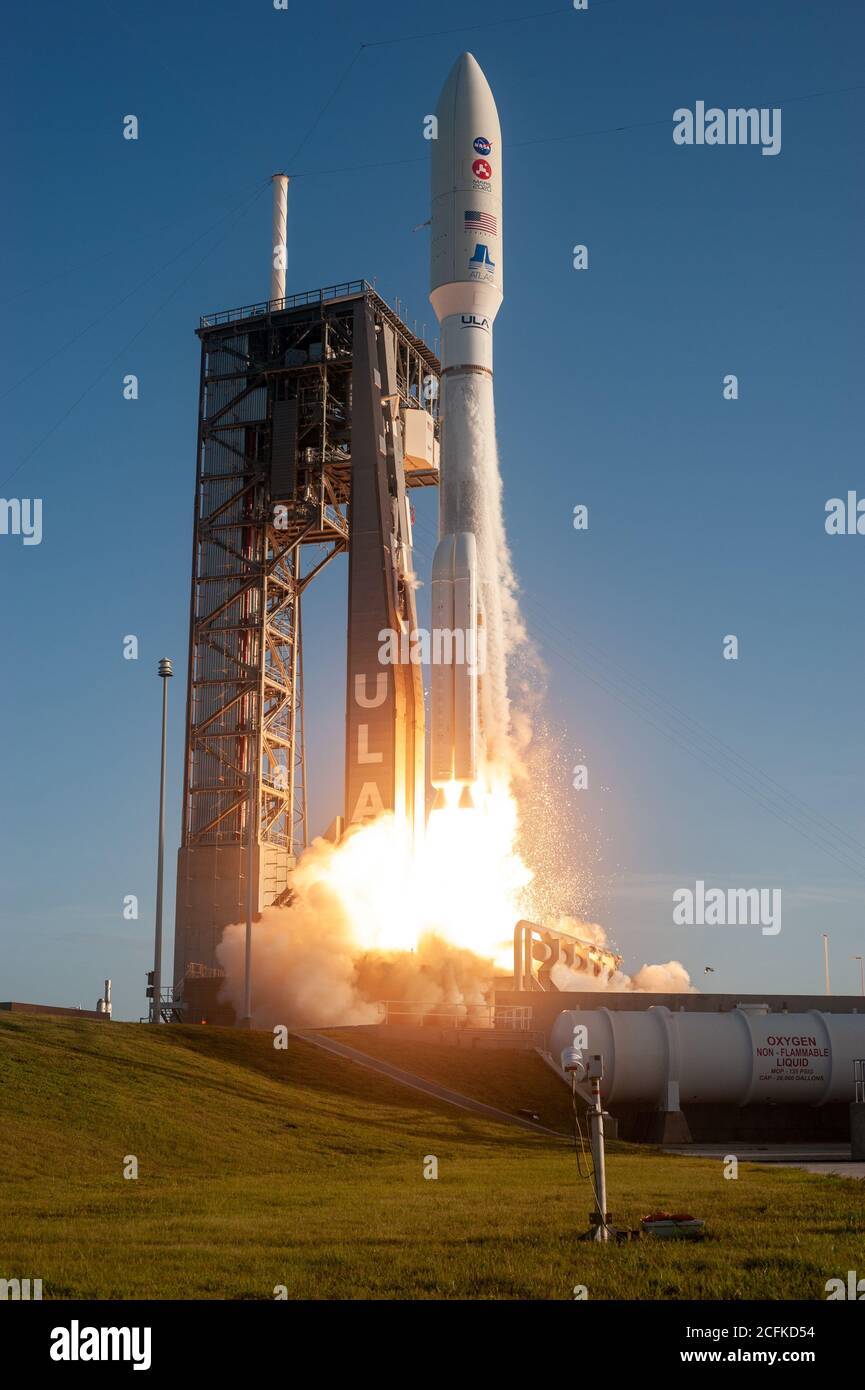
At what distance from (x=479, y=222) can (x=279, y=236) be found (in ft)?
102

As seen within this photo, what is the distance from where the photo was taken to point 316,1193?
995 inches

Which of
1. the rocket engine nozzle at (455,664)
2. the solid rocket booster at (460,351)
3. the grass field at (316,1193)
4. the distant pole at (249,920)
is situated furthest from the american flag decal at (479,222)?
the grass field at (316,1193)

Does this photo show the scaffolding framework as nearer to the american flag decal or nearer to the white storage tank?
the american flag decal

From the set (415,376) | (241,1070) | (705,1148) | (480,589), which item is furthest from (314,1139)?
(415,376)

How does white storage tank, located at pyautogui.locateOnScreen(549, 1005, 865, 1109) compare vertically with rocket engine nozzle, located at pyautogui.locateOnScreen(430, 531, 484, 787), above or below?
below

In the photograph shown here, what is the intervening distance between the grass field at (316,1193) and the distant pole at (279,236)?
55.2 m

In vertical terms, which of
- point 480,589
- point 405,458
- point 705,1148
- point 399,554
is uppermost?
point 405,458

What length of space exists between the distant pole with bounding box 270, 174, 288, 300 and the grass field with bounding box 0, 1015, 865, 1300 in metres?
55.2

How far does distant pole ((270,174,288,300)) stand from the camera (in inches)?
3600

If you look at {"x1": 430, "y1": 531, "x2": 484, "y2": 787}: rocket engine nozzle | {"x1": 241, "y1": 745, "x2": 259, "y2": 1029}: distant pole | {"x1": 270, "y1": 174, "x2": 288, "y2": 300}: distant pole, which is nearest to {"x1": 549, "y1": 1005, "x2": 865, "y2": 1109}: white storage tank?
{"x1": 241, "y1": 745, "x2": 259, "y2": 1029}: distant pole

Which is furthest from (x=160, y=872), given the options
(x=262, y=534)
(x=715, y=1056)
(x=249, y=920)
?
(x=262, y=534)

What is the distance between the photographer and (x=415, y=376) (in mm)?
93625
